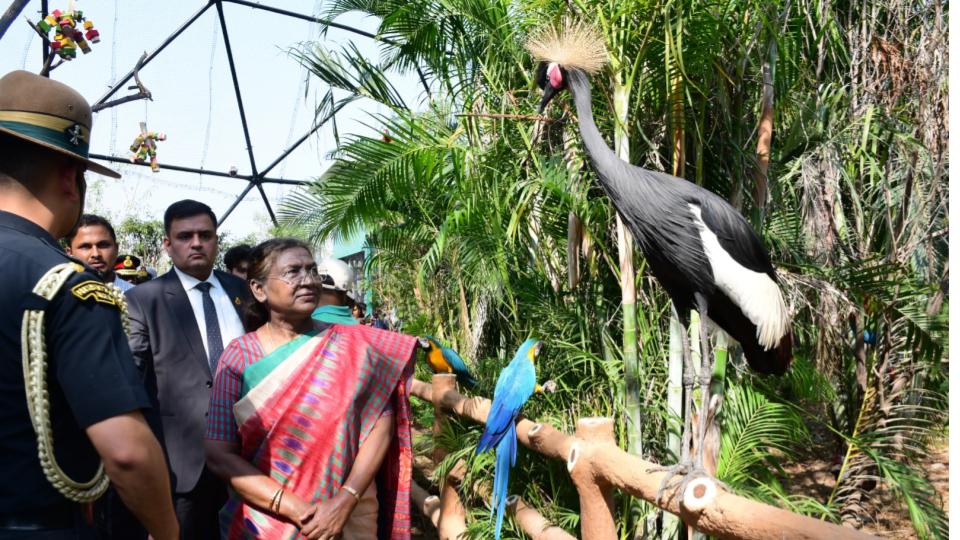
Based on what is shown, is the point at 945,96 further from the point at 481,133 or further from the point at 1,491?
the point at 1,491

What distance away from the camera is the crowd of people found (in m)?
1.41

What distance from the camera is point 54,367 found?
4.67 feet

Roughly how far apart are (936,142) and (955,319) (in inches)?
87.8

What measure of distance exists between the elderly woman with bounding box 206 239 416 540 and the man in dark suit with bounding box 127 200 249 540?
55 centimetres

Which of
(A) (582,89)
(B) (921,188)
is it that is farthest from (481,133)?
(B) (921,188)

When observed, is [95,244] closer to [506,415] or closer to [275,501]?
[275,501]

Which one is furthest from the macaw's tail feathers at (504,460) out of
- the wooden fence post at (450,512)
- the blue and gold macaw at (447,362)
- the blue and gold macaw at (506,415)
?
the blue and gold macaw at (447,362)

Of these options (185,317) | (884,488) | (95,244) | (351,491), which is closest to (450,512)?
(185,317)

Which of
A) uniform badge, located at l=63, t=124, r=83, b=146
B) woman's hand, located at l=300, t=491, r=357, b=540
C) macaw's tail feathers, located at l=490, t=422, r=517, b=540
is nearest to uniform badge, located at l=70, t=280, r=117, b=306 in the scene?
uniform badge, located at l=63, t=124, r=83, b=146

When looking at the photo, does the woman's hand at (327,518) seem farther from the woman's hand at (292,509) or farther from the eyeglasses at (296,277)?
the eyeglasses at (296,277)

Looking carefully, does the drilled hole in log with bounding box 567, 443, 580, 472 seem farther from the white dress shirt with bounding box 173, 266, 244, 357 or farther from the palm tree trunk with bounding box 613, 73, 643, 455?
the white dress shirt with bounding box 173, 266, 244, 357

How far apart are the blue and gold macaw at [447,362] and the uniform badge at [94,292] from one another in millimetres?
3921

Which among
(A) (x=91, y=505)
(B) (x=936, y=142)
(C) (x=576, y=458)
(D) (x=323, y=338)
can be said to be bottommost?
(C) (x=576, y=458)

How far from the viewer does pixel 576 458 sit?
300 cm
